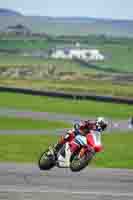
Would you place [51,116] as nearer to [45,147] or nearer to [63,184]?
[45,147]

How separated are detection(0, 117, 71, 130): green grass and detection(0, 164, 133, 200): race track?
1551cm

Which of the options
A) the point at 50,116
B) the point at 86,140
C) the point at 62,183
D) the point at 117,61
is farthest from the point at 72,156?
the point at 117,61

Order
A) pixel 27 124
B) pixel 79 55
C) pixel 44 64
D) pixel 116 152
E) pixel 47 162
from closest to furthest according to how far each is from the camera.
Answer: pixel 47 162 < pixel 116 152 < pixel 27 124 < pixel 44 64 < pixel 79 55

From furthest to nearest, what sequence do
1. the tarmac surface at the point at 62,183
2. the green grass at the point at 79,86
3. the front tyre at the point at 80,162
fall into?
the green grass at the point at 79,86 → the front tyre at the point at 80,162 → the tarmac surface at the point at 62,183

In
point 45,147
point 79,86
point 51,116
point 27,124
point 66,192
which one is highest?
point 66,192

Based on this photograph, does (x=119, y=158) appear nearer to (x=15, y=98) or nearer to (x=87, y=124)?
(x=87, y=124)

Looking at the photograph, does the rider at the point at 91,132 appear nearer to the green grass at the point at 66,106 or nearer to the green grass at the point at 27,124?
the green grass at the point at 27,124

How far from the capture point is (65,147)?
79.3ft

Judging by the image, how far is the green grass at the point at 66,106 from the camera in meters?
49.4

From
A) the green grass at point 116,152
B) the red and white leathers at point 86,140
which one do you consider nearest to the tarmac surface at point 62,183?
the red and white leathers at point 86,140

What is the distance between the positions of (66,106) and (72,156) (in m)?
28.0

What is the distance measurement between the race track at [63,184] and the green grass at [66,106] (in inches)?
941

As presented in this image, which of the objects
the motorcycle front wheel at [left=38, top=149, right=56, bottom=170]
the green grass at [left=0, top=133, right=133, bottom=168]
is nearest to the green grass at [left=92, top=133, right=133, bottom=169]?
the green grass at [left=0, top=133, right=133, bottom=168]

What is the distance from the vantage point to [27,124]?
42406 millimetres
